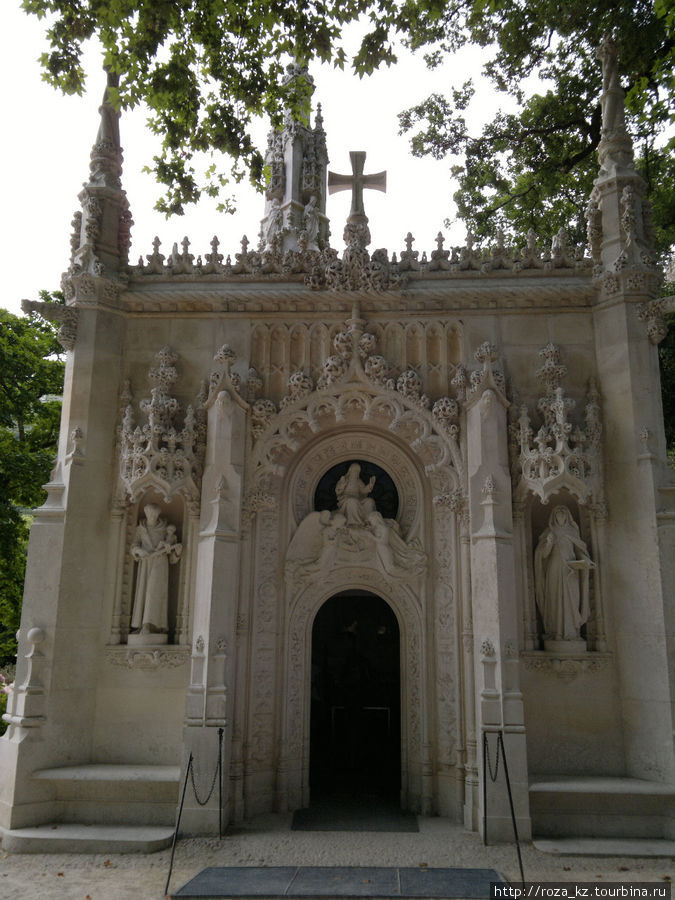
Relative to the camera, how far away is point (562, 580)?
1023cm

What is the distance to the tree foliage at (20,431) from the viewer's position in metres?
14.4

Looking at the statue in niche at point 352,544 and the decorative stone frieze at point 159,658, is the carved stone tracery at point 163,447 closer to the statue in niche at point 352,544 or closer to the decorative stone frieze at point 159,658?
the statue in niche at point 352,544

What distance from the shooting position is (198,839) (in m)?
8.98

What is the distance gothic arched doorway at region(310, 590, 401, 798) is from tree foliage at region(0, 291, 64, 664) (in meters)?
7.09

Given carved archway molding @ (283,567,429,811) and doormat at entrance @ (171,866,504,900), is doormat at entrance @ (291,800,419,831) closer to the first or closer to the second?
carved archway molding @ (283,567,429,811)

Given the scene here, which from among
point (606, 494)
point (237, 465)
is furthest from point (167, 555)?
point (606, 494)

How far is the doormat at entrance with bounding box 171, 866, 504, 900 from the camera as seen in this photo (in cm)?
722

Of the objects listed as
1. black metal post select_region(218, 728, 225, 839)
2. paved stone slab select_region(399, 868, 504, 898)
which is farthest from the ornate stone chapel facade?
paved stone slab select_region(399, 868, 504, 898)

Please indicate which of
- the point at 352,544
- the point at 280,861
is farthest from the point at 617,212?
the point at 280,861

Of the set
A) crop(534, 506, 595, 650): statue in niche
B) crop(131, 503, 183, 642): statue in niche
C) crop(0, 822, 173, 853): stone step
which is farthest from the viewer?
crop(131, 503, 183, 642): statue in niche

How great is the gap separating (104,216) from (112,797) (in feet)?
29.0

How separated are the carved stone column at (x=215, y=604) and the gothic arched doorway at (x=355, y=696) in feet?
6.02

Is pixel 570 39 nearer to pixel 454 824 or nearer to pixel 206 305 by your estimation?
pixel 206 305

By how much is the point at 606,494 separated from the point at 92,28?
30.1 ft
